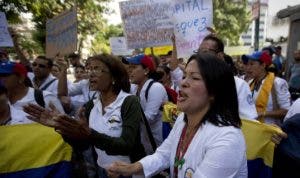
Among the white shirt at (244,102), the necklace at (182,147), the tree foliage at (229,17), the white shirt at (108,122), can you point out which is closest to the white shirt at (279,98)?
the white shirt at (244,102)

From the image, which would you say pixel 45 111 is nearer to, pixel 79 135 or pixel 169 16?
pixel 79 135

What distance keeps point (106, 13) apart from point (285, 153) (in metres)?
12.3

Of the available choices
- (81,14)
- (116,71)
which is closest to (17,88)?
(116,71)

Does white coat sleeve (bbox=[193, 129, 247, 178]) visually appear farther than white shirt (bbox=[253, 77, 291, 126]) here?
No

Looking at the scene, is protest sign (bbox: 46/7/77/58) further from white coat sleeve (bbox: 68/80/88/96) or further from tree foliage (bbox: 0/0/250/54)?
tree foliage (bbox: 0/0/250/54)

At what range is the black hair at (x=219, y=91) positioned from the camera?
2.28 m

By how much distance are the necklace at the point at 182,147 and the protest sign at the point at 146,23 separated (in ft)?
14.0

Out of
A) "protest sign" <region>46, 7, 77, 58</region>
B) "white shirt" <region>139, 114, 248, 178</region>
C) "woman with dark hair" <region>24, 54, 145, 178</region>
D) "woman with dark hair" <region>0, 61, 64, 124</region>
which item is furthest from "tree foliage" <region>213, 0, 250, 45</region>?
"white shirt" <region>139, 114, 248, 178</region>

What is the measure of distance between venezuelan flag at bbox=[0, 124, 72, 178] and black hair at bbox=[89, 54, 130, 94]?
2.17ft

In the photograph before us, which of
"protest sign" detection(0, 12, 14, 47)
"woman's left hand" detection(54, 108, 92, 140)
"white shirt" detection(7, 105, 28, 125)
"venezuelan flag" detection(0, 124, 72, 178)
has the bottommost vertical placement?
"venezuelan flag" detection(0, 124, 72, 178)

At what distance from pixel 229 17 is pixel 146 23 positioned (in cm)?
2678

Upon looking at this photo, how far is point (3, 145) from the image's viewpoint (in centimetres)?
310

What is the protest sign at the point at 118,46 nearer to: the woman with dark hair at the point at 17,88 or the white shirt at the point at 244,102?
the woman with dark hair at the point at 17,88

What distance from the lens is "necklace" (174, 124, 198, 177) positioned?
2314mm
